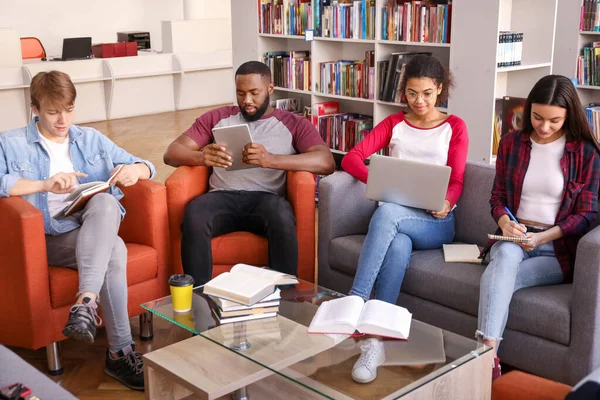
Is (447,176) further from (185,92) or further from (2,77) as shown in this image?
(185,92)

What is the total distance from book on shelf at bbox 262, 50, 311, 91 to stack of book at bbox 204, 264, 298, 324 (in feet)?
10.1

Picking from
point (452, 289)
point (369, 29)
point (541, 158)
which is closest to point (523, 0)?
point (369, 29)

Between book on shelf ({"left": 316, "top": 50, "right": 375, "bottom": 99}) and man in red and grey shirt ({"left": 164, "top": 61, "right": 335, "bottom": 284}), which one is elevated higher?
book on shelf ({"left": 316, "top": 50, "right": 375, "bottom": 99})

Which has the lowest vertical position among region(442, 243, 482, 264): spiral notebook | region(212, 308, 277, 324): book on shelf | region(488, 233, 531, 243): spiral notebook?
region(212, 308, 277, 324): book on shelf

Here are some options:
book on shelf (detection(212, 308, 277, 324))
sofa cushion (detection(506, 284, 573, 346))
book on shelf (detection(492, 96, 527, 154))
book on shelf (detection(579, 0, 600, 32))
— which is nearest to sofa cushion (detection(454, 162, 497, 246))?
sofa cushion (detection(506, 284, 573, 346))

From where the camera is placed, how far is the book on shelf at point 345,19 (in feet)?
16.3

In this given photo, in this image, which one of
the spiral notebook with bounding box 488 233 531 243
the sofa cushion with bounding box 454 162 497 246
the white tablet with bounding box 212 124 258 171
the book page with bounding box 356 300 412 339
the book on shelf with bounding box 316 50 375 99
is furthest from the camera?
the book on shelf with bounding box 316 50 375 99

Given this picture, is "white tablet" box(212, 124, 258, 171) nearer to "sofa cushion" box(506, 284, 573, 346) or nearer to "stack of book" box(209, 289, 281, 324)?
"stack of book" box(209, 289, 281, 324)

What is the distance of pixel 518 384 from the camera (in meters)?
1.72

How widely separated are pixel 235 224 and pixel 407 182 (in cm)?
82

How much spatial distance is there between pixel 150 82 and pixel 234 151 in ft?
21.2

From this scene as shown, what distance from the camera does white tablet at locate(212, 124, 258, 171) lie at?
3.30m

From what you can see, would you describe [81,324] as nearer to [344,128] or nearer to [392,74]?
[392,74]

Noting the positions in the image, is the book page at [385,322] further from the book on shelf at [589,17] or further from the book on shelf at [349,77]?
the book on shelf at [589,17]
